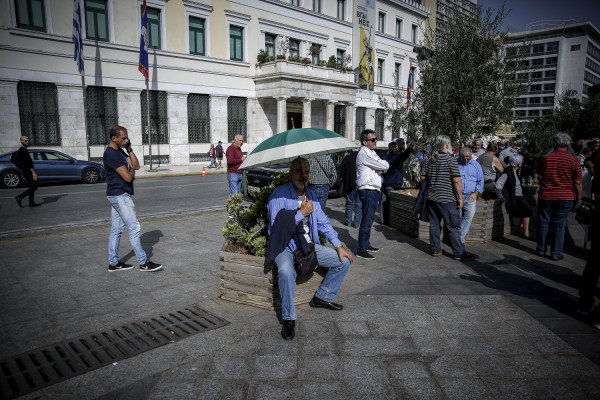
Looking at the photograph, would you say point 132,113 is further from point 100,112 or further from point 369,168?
point 369,168

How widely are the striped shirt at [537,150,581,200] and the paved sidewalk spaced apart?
3.68ft

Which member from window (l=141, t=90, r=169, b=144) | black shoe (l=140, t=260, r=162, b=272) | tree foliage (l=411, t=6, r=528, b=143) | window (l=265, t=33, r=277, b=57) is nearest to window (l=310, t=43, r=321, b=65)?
window (l=265, t=33, r=277, b=57)

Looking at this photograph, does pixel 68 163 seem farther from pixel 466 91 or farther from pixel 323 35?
A: pixel 323 35

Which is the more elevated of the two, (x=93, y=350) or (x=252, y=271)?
(x=252, y=271)

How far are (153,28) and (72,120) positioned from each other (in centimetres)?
759

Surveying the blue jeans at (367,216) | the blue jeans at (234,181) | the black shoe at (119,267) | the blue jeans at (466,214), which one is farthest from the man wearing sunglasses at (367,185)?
the blue jeans at (234,181)

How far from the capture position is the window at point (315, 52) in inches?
1247

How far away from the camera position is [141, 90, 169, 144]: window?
24.6 meters

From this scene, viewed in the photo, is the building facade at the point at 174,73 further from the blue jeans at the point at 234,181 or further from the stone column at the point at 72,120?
the blue jeans at the point at 234,181

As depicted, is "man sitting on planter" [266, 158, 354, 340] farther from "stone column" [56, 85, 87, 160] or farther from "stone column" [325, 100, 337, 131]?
"stone column" [325, 100, 337, 131]

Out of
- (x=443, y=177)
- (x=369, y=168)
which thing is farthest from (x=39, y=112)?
(x=443, y=177)

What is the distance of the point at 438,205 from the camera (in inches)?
262

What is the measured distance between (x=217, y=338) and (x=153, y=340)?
24.4 inches

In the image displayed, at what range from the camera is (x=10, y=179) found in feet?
49.8
